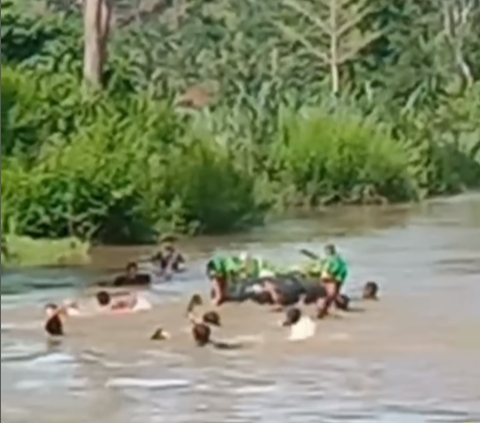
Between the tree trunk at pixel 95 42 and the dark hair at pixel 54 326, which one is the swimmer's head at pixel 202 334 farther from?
the tree trunk at pixel 95 42

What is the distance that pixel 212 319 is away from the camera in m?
4.30

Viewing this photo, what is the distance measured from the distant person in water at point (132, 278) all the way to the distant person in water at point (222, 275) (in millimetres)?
229

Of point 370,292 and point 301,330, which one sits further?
point 370,292

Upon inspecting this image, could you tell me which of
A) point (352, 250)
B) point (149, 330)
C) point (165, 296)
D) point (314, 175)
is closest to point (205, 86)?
point (314, 175)

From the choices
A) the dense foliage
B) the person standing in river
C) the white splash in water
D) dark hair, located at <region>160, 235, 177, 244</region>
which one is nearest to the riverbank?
the dense foliage

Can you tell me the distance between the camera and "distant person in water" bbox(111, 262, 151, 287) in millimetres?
5348

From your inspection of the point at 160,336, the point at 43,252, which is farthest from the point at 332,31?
the point at 160,336

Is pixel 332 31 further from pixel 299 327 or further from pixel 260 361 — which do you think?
pixel 260 361

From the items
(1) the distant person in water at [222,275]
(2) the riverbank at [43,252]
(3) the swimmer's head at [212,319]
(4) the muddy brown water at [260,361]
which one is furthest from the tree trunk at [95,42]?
(3) the swimmer's head at [212,319]

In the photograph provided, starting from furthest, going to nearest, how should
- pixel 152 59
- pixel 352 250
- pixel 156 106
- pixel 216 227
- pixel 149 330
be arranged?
pixel 152 59, pixel 156 106, pixel 216 227, pixel 352 250, pixel 149 330

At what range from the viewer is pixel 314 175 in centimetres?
855

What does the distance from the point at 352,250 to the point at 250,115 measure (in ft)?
7.49

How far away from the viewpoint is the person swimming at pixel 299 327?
4.16 meters

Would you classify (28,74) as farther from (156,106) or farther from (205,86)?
(205,86)
